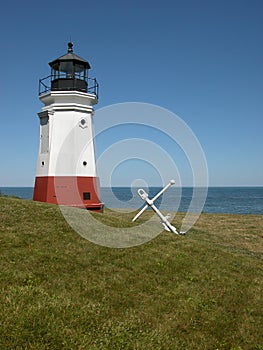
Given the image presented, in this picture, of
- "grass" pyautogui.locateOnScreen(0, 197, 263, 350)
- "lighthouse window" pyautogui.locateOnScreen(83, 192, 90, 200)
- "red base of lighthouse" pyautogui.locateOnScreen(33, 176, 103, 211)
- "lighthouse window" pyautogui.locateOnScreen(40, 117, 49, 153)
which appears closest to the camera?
"grass" pyautogui.locateOnScreen(0, 197, 263, 350)

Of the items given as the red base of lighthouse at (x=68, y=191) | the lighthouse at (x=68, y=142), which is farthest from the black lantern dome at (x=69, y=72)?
the red base of lighthouse at (x=68, y=191)

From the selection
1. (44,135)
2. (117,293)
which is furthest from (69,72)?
(117,293)

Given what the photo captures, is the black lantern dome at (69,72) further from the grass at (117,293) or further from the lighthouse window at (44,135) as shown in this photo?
the grass at (117,293)

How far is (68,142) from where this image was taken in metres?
22.9

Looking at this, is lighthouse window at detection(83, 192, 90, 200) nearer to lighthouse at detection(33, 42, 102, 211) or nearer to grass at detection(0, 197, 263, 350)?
lighthouse at detection(33, 42, 102, 211)

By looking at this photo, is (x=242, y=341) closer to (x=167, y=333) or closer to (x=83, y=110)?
(x=167, y=333)

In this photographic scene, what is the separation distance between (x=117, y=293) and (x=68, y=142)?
14.6 m

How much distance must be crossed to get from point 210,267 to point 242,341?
453cm

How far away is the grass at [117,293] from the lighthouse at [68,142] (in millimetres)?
7235

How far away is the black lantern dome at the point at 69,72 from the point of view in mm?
23453

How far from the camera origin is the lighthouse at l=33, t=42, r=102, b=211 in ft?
73.9

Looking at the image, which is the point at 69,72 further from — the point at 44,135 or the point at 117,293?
the point at 117,293

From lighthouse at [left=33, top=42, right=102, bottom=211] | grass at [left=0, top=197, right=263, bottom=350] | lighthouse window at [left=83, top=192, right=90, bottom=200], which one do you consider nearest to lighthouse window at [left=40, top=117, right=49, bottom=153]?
lighthouse at [left=33, top=42, right=102, bottom=211]

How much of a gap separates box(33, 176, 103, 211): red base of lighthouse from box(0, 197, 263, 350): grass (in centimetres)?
690
